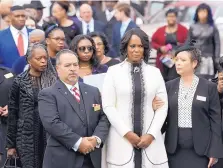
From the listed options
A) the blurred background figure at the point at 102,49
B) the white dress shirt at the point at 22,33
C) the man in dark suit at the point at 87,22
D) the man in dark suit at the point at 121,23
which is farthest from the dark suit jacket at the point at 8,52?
the man in dark suit at the point at 121,23

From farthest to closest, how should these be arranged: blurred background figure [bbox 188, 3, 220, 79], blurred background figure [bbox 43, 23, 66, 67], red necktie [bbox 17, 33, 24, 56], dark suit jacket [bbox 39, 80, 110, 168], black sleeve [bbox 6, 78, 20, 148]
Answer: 1. blurred background figure [bbox 188, 3, 220, 79]
2. red necktie [bbox 17, 33, 24, 56]
3. blurred background figure [bbox 43, 23, 66, 67]
4. black sleeve [bbox 6, 78, 20, 148]
5. dark suit jacket [bbox 39, 80, 110, 168]

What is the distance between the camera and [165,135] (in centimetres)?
789

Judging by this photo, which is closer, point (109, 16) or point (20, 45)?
point (20, 45)

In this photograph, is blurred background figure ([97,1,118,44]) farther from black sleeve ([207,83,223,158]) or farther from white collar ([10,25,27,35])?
black sleeve ([207,83,223,158])

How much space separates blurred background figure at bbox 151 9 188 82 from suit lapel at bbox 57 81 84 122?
5.72m

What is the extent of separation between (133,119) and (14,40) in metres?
3.76

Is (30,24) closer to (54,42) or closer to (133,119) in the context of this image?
(54,42)

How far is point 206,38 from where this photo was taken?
41.9 ft

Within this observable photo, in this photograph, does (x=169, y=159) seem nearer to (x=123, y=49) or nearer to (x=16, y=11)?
(x=123, y=49)

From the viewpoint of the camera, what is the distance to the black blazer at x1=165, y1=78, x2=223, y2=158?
25.3ft

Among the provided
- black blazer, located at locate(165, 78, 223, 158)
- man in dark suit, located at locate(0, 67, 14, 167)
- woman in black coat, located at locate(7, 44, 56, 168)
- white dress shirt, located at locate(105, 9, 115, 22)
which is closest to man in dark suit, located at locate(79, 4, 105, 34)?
white dress shirt, located at locate(105, 9, 115, 22)

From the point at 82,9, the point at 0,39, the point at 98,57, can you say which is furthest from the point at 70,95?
the point at 82,9

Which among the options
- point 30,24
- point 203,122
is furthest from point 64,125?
point 30,24

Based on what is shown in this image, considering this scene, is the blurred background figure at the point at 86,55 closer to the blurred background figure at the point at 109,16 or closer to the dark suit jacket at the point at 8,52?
the dark suit jacket at the point at 8,52
